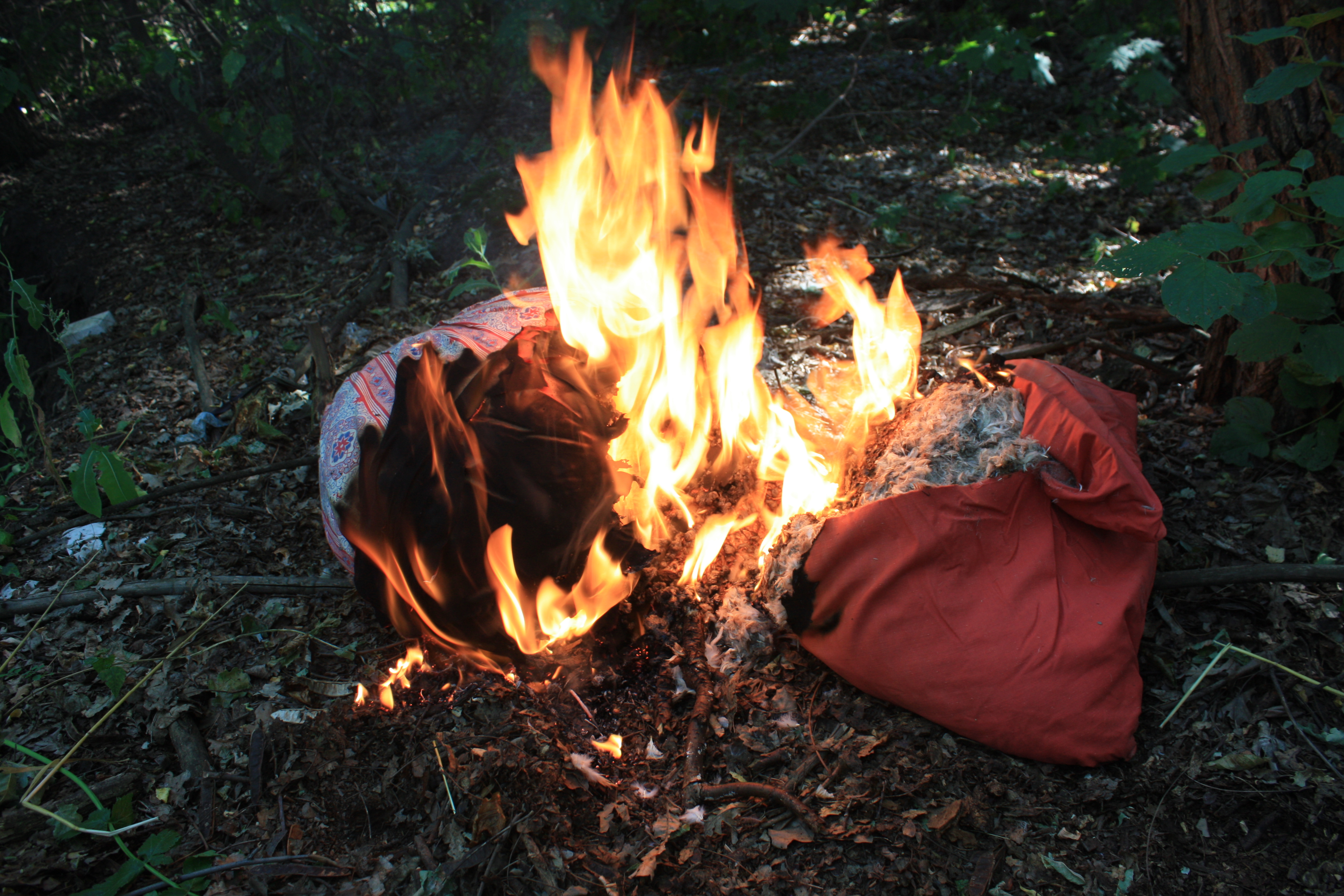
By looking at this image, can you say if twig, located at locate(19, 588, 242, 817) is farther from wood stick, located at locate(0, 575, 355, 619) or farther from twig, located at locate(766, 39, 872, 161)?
twig, located at locate(766, 39, 872, 161)

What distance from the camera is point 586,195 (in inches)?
126

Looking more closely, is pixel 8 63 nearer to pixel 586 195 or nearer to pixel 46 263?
pixel 46 263

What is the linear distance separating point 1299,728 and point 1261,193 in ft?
5.58

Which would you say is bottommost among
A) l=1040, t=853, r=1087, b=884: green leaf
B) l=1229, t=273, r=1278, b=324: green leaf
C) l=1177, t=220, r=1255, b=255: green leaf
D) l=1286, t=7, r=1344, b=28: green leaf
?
l=1040, t=853, r=1087, b=884: green leaf

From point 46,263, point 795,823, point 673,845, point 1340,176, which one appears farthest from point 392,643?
point 46,263

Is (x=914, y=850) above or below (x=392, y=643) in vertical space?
below

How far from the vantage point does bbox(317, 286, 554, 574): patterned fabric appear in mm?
2510

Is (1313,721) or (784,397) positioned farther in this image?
(784,397)

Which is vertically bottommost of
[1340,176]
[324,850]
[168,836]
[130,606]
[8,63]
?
[324,850]

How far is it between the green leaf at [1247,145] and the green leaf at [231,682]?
3928mm

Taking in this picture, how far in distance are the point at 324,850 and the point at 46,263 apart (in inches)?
227

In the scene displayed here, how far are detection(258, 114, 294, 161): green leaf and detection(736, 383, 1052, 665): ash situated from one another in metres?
4.55

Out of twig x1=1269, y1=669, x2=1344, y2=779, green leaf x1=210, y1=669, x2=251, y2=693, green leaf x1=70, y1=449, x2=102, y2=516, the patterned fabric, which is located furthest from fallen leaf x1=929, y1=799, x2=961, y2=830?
green leaf x1=70, y1=449, x2=102, y2=516

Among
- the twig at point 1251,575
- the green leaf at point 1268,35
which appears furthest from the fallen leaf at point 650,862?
the green leaf at point 1268,35
